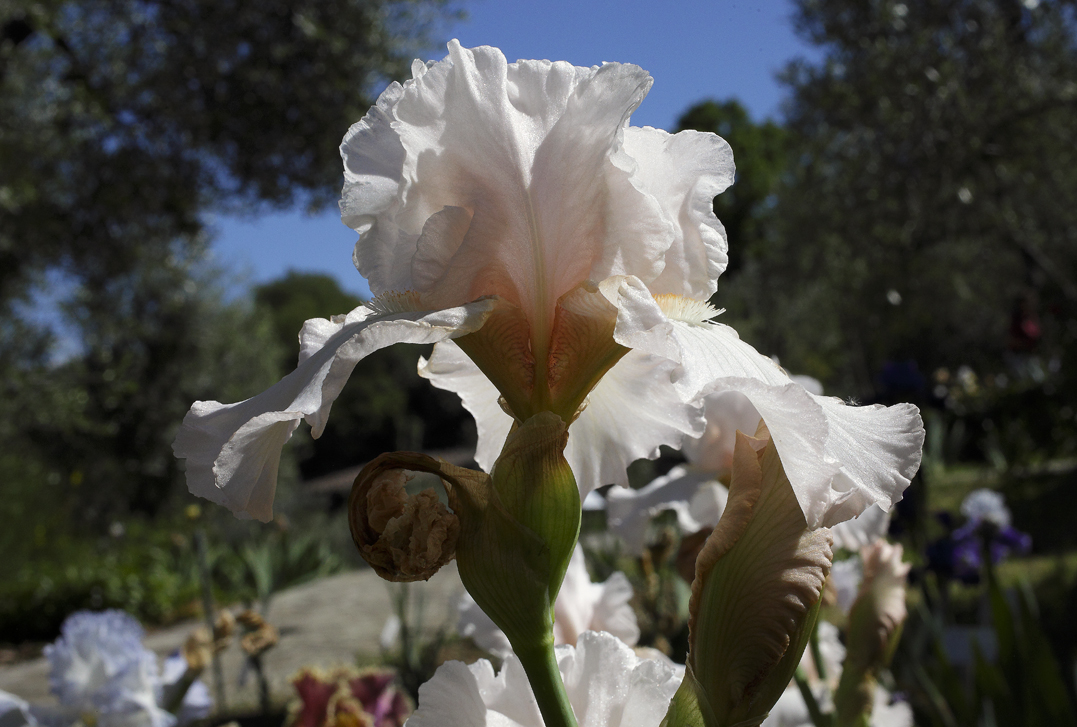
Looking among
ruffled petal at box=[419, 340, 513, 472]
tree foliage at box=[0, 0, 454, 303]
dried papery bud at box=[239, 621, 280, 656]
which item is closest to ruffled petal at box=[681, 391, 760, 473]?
ruffled petal at box=[419, 340, 513, 472]

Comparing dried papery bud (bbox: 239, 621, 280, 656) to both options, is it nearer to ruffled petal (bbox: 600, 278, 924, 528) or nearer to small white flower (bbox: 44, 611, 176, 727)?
small white flower (bbox: 44, 611, 176, 727)

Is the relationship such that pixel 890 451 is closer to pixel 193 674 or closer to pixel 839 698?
pixel 839 698

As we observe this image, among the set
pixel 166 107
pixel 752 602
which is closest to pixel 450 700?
pixel 752 602

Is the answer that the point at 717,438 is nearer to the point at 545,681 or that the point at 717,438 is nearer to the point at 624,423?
the point at 624,423

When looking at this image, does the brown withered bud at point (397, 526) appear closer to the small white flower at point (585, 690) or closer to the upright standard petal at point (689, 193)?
the small white flower at point (585, 690)

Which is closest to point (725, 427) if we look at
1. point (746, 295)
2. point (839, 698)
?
point (839, 698)

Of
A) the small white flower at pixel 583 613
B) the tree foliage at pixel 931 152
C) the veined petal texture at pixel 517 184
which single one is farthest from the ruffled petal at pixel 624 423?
the tree foliage at pixel 931 152

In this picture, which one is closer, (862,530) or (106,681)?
(862,530)
